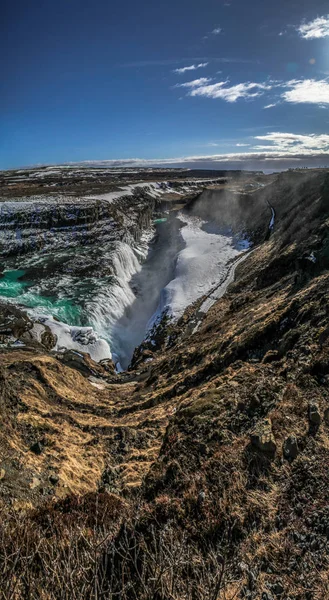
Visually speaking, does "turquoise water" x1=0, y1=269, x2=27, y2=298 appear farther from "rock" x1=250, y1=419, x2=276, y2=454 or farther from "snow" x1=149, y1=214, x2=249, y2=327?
"rock" x1=250, y1=419, x2=276, y2=454

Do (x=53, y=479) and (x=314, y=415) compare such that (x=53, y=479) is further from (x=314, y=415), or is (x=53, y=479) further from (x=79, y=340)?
(x=79, y=340)

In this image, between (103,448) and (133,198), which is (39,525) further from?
(133,198)

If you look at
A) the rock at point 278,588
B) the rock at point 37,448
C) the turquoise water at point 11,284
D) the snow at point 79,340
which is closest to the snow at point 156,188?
the turquoise water at point 11,284

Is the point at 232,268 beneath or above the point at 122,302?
above

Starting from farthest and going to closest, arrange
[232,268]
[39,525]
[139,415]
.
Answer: [232,268] < [139,415] < [39,525]

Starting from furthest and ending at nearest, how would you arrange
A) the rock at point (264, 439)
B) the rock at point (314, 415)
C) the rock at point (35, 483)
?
Answer: the rock at point (35, 483)
the rock at point (314, 415)
the rock at point (264, 439)

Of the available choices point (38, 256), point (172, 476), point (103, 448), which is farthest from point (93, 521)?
point (38, 256)

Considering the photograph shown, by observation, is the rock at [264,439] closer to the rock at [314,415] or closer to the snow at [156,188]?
the rock at [314,415]
